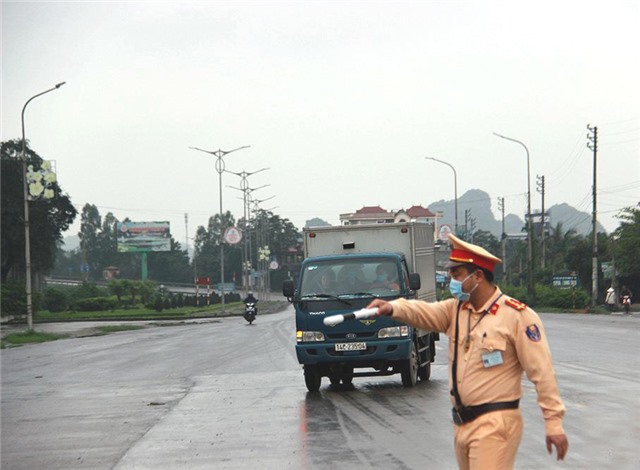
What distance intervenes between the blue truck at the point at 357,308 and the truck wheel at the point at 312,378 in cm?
2

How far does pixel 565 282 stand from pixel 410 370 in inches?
2144

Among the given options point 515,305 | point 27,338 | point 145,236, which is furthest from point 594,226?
point 145,236

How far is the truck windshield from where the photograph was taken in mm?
16734

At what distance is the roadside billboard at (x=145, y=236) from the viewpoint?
136750 millimetres

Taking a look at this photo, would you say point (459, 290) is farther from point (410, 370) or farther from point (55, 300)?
point (55, 300)

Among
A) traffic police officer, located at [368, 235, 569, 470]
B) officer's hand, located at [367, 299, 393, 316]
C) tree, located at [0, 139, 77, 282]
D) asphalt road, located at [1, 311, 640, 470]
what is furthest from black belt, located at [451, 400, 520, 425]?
tree, located at [0, 139, 77, 282]

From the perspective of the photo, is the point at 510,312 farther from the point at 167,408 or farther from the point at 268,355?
the point at 268,355

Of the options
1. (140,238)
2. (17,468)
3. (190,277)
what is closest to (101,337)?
(17,468)

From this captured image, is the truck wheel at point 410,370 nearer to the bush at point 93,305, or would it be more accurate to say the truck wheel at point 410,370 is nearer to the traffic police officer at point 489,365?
the traffic police officer at point 489,365

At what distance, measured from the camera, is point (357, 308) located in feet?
52.7

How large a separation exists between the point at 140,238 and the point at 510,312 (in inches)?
5280

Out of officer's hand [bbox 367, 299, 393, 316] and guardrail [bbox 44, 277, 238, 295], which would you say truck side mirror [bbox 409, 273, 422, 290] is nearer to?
officer's hand [bbox 367, 299, 393, 316]

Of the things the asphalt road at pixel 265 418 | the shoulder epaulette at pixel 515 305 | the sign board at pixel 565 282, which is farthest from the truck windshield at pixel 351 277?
the sign board at pixel 565 282

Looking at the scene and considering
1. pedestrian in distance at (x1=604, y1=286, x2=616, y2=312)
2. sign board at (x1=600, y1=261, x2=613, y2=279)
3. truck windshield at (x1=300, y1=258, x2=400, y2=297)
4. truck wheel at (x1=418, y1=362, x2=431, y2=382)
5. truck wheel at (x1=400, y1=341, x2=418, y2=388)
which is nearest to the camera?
truck wheel at (x1=400, y1=341, x2=418, y2=388)
